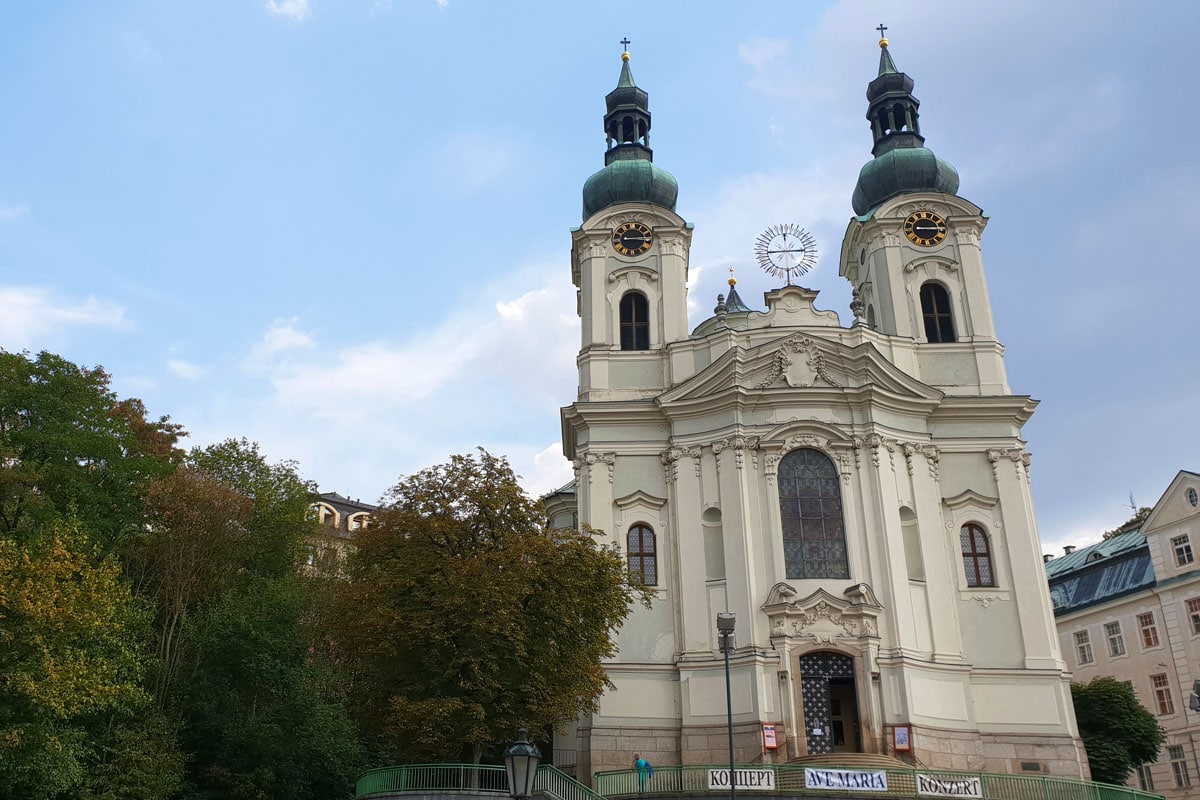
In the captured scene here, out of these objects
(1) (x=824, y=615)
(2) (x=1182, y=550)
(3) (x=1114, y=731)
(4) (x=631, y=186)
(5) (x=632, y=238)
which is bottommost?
(3) (x=1114, y=731)

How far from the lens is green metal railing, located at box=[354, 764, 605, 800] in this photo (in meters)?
25.4

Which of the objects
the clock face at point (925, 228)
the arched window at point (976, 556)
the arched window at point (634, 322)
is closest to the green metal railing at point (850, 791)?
the arched window at point (976, 556)

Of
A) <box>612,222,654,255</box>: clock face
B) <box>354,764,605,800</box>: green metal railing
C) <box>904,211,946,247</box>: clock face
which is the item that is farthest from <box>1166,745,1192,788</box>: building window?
<box>354,764,605,800</box>: green metal railing

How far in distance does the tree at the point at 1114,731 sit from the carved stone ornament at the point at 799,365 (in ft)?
43.6

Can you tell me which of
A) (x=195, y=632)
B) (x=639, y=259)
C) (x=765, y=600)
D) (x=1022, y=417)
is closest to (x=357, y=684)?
(x=195, y=632)

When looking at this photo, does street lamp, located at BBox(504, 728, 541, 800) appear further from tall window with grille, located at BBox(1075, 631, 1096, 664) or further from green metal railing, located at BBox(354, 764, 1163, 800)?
tall window with grille, located at BBox(1075, 631, 1096, 664)

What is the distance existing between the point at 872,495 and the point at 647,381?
27.1 feet

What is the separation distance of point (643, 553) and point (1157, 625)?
22620mm

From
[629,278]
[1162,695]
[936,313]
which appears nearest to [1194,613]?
[1162,695]

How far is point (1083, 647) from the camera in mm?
49312

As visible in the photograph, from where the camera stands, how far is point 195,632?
33812 millimetres

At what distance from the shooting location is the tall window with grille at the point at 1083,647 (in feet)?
161

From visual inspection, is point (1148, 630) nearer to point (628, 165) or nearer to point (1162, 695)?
point (1162, 695)

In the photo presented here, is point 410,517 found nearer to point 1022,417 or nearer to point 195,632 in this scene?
point 195,632
